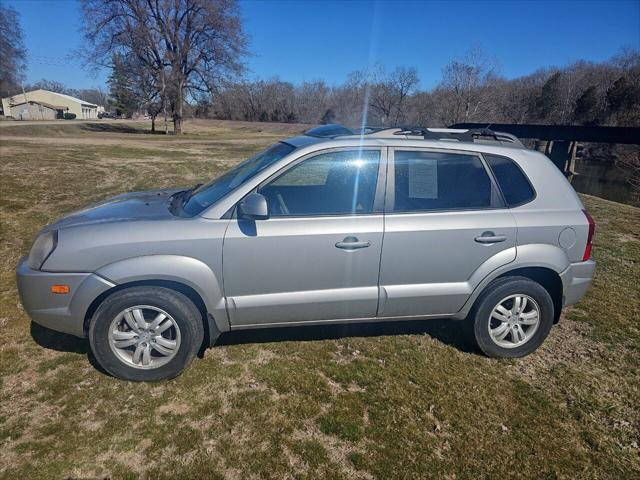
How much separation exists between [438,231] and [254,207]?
1.44 meters

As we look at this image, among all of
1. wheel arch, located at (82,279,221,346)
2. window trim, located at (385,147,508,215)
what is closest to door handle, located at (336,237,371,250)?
window trim, located at (385,147,508,215)

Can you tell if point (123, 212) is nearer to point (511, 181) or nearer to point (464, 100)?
point (511, 181)

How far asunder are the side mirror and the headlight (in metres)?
1.37

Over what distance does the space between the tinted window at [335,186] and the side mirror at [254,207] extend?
0.19 metres

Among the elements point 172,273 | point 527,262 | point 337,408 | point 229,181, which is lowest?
point 337,408

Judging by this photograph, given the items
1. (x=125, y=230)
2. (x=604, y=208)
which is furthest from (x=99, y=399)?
(x=604, y=208)

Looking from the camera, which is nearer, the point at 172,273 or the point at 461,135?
the point at 172,273

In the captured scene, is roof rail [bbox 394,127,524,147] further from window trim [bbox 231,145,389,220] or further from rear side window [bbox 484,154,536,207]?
window trim [bbox 231,145,389,220]

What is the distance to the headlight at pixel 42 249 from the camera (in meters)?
2.81

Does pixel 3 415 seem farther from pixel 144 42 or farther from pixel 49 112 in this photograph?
pixel 49 112

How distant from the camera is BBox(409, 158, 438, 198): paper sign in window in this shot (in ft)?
10.6

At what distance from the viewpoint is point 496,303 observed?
3270mm

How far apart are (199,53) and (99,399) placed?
39.8m

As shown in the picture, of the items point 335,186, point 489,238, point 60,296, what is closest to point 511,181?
point 489,238
